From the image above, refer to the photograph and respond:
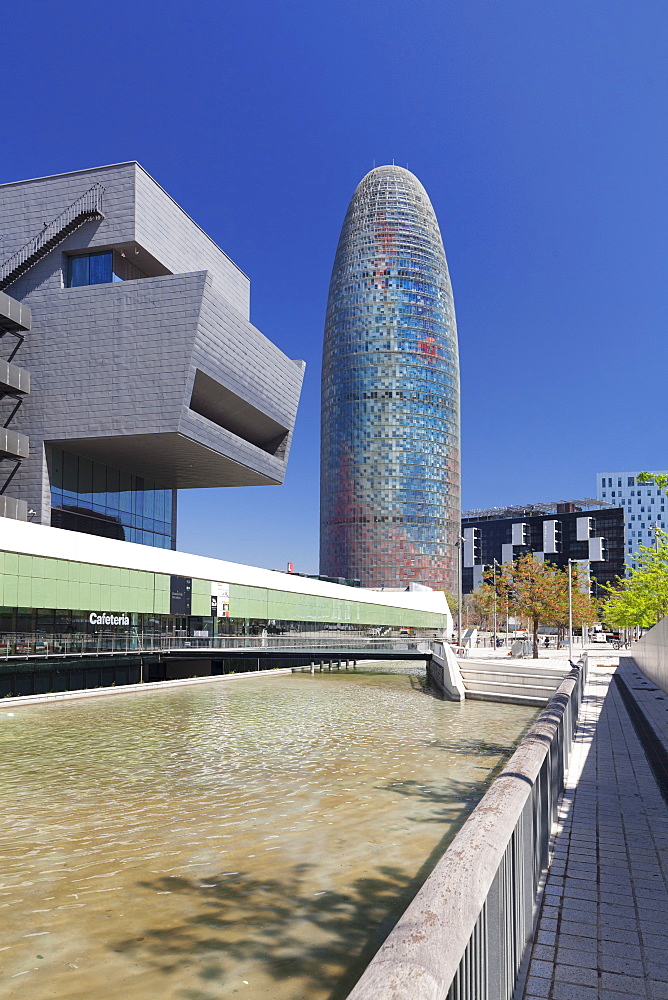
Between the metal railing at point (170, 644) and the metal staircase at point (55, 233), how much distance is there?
25628mm

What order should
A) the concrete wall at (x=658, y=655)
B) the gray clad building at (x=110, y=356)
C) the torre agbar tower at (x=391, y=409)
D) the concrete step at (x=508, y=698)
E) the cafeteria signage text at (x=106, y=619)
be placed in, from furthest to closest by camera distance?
1. the torre agbar tower at (x=391, y=409)
2. the gray clad building at (x=110, y=356)
3. the cafeteria signage text at (x=106, y=619)
4. the concrete step at (x=508, y=698)
5. the concrete wall at (x=658, y=655)

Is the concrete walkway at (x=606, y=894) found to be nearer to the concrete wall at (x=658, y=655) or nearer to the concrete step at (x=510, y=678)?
the concrete wall at (x=658, y=655)

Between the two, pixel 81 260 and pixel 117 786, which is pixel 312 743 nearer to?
pixel 117 786

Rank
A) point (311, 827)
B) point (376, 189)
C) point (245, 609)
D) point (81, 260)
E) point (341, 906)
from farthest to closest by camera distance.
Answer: point (376, 189) → point (245, 609) → point (81, 260) → point (311, 827) → point (341, 906)

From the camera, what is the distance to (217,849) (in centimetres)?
1125

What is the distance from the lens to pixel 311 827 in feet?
40.6

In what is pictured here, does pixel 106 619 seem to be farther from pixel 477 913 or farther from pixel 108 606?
pixel 477 913

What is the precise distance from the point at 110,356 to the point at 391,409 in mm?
134727

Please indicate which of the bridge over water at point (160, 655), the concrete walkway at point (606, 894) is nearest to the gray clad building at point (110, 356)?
the bridge over water at point (160, 655)

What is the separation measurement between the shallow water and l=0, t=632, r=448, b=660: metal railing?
958 cm

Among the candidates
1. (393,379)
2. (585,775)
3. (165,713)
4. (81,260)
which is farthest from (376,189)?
(585,775)

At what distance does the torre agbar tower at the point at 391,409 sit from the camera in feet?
584

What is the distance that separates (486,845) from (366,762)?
49.3 feet

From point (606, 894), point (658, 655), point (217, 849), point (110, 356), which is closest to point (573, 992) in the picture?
point (606, 894)
